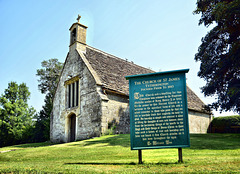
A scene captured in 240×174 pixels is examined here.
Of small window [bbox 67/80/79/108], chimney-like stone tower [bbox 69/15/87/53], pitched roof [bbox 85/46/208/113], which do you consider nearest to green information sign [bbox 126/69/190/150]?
pitched roof [bbox 85/46/208/113]

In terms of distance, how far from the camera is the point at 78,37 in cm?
2020

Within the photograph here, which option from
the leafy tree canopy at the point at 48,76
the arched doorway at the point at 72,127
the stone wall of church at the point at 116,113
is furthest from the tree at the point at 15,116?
the stone wall of church at the point at 116,113

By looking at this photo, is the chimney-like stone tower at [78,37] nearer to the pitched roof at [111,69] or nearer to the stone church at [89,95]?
the stone church at [89,95]

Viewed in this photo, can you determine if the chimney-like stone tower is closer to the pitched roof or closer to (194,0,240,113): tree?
the pitched roof

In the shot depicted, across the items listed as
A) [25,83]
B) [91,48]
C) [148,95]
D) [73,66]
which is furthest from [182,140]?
[25,83]

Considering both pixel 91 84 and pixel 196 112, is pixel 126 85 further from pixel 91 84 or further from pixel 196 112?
pixel 196 112

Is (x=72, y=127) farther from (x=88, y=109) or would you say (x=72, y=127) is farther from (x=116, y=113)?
(x=116, y=113)

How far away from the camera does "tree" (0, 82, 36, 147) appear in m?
29.6

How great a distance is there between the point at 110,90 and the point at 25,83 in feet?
79.1

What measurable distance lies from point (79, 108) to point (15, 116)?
18.1 meters

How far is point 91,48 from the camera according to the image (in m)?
21.3

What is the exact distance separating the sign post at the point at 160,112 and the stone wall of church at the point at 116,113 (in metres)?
9.14

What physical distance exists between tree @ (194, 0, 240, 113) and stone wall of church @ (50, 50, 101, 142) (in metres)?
8.81

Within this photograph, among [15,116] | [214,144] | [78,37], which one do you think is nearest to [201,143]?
[214,144]
